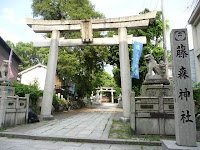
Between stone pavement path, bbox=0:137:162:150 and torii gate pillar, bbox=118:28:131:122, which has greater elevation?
torii gate pillar, bbox=118:28:131:122

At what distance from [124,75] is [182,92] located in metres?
6.03

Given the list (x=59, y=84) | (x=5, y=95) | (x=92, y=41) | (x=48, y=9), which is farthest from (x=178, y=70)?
(x=59, y=84)

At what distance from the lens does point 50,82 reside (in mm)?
10133

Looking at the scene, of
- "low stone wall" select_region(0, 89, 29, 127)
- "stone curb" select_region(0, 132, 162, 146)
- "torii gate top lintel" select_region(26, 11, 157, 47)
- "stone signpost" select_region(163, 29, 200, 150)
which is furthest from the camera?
"torii gate top lintel" select_region(26, 11, 157, 47)

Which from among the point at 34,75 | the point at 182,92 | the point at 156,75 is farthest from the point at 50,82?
the point at 34,75

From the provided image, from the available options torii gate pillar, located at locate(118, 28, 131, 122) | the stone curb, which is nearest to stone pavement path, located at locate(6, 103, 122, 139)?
the stone curb

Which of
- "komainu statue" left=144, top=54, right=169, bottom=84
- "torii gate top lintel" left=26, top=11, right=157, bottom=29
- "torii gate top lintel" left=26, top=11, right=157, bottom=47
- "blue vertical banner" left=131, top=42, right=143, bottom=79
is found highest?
"torii gate top lintel" left=26, top=11, right=157, bottom=29

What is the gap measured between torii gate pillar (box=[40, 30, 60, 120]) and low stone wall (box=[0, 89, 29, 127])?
1.61 meters

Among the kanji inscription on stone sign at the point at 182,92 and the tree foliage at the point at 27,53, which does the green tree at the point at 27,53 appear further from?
the kanji inscription on stone sign at the point at 182,92

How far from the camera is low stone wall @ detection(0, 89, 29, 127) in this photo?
6.59m

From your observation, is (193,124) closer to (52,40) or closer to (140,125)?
(140,125)

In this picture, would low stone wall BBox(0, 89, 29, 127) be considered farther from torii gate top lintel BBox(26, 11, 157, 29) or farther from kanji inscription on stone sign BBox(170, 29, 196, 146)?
kanji inscription on stone sign BBox(170, 29, 196, 146)

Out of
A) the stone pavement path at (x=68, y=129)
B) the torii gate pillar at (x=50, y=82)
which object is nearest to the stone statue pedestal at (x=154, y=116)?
the stone pavement path at (x=68, y=129)

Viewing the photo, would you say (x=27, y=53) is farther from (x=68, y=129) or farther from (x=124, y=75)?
(x=68, y=129)
